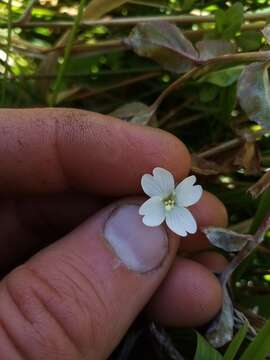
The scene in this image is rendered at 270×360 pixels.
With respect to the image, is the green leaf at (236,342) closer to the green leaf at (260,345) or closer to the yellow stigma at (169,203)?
the green leaf at (260,345)

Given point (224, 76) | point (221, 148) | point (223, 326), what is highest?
point (224, 76)

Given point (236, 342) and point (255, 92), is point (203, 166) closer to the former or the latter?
point (255, 92)

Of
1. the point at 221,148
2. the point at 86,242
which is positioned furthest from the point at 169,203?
the point at 221,148

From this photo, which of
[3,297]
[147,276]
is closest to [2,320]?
[3,297]

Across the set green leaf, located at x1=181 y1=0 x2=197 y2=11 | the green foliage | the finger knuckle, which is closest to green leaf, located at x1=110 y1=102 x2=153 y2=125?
the green foliage

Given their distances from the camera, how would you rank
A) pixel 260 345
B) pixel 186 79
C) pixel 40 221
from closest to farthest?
pixel 260 345 → pixel 186 79 → pixel 40 221

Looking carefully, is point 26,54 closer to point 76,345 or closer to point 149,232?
point 149,232

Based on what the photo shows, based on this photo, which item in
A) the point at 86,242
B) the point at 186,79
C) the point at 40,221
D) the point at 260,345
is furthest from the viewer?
the point at 40,221
